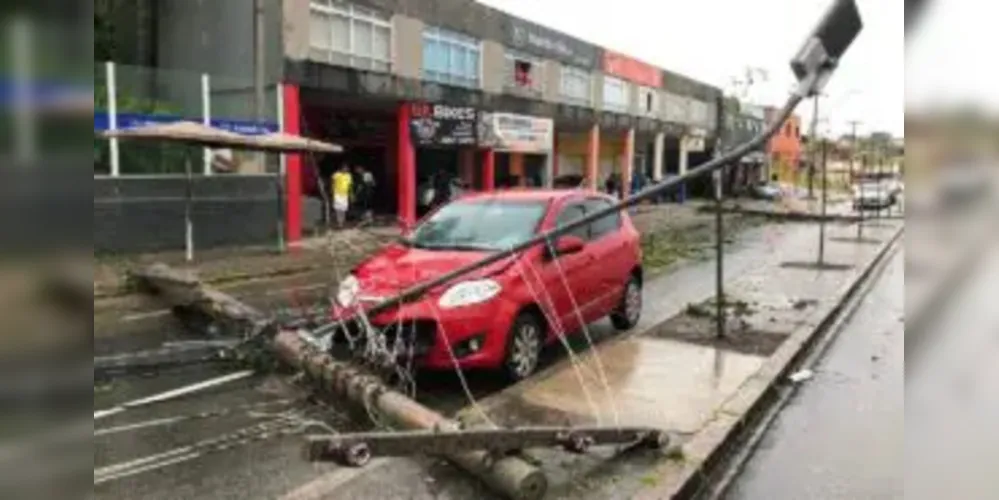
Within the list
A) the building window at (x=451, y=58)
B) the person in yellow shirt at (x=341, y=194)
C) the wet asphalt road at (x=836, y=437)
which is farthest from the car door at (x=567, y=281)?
the building window at (x=451, y=58)

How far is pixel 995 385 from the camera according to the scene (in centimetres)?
155

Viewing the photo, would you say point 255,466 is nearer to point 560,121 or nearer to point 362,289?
point 362,289

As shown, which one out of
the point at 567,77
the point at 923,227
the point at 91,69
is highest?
the point at 567,77

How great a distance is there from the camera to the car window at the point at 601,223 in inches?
382

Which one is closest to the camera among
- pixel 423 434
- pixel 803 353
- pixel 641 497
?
pixel 423 434

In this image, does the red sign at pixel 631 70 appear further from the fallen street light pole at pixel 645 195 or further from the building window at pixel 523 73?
the fallen street light pole at pixel 645 195

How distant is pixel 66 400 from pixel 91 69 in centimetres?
37

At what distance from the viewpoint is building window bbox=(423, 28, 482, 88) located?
27266 millimetres

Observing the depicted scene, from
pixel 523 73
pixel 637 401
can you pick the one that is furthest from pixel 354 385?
pixel 523 73

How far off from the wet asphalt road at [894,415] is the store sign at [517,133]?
53.4ft

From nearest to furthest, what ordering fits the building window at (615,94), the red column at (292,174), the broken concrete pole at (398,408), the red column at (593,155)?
the broken concrete pole at (398,408) → the red column at (292,174) → the red column at (593,155) → the building window at (615,94)

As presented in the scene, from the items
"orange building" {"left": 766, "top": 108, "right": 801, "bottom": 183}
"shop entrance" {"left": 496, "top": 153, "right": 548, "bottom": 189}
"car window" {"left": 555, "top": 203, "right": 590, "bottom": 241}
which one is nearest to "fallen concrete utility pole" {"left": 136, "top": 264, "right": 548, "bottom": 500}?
"car window" {"left": 555, "top": 203, "right": 590, "bottom": 241}

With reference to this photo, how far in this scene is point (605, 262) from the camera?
9672mm

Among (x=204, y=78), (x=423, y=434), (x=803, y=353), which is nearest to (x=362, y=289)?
(x=423, y=434)
